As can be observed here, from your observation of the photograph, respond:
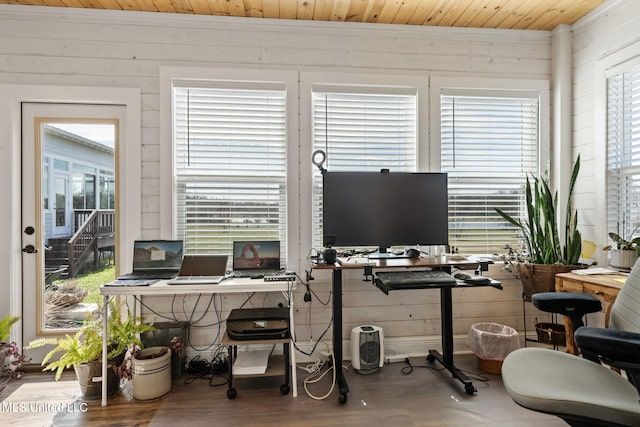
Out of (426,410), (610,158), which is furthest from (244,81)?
(610,158)

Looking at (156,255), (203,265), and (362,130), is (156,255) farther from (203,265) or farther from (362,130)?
(362,130)

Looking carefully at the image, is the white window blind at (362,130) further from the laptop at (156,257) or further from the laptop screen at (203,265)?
the laptop at (156,257)

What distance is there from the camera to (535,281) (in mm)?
2508

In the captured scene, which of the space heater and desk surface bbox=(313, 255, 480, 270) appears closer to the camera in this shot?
desk surface bbox=(313, 255, 480, 270)

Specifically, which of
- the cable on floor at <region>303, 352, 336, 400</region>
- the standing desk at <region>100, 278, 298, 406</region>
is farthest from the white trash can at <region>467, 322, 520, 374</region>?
the standing desk at <region>100, 278, 298, 406</region>

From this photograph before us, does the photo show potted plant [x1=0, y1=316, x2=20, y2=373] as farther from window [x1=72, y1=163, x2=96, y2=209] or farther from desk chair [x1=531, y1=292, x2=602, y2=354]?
Result: desk chair [x1=531, y1=292, x2=602, y2=354]

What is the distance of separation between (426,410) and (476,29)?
9.80ft

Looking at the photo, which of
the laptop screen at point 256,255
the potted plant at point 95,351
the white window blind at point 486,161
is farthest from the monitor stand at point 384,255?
the potted plant at point 95,351

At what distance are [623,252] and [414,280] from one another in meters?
1.50

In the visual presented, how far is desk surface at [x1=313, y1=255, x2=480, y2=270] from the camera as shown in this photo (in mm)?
2146

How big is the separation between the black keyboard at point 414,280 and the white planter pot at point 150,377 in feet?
5.10

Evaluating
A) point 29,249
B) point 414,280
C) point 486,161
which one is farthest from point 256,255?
point 486,161

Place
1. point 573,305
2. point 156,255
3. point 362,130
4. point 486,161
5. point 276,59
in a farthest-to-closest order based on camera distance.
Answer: point 486,161, point 362,130, point 276,59, point 156,255, point 573,305

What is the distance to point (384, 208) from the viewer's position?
244 centimetres
